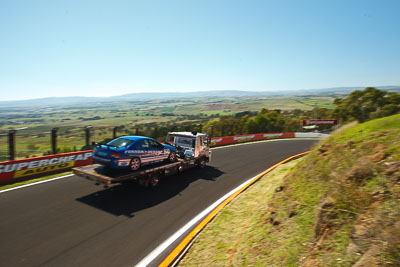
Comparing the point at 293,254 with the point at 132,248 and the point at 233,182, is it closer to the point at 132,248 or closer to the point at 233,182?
the point at 132,248

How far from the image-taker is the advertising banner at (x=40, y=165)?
31.4 feet

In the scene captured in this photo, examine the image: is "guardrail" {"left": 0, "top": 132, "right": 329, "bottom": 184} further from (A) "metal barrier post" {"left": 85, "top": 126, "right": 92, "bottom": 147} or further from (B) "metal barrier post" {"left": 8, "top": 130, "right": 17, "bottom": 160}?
(A) "metal barrier post" {"left": 85, "top": 126, "right": 92, "bottom": 147}

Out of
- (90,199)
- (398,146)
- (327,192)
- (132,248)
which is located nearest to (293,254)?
(327,192)

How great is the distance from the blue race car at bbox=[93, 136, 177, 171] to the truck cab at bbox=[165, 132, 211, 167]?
1861mm

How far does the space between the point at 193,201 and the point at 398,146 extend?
6.27 metres

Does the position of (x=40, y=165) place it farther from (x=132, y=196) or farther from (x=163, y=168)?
(x=163, y=168)

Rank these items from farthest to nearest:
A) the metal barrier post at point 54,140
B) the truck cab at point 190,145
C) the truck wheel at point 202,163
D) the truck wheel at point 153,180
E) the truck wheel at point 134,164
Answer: the truck wheel at point 202,163
the truck cab at point 190,145
the metal barrier post at point 54,140
the truck wheel at point 153,180
the truck wheel at point 134,164

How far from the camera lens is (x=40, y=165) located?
35.1 feet

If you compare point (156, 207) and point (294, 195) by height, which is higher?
point (294, 195)

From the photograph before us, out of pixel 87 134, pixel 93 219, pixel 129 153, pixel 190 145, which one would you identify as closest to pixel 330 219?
pixel 93 219

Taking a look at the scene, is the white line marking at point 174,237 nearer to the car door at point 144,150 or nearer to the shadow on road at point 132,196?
the shadow on road at point 132,196

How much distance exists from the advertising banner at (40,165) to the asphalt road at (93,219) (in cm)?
141

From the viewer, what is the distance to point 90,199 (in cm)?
826

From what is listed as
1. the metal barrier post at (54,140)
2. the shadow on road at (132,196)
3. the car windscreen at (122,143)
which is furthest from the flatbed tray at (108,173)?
the metal barrier post at (54,140)
